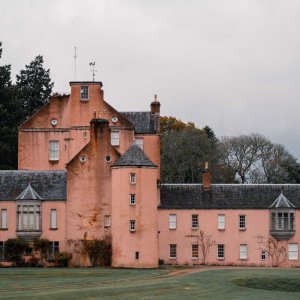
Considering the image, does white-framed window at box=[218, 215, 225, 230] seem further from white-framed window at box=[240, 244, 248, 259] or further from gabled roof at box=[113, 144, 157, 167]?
gabled roof at box=[113, 144, 157, 167]

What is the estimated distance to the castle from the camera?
70.0 m

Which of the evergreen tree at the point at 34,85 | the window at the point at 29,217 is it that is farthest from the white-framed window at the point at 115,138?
the evergreen tree at the point at 34,85

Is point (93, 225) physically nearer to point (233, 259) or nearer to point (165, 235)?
point (165, 235)

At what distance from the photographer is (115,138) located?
78.9 meters

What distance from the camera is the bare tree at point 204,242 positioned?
75.7 meters

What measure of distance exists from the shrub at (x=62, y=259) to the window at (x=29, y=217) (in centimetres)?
284

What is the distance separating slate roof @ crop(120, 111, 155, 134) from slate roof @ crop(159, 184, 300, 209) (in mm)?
6177

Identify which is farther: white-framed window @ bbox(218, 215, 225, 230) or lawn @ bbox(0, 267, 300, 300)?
white-framed window @ bbox(218, 215, 225, 230)

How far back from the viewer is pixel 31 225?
2813 inches

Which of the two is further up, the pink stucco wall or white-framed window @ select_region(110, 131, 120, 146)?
white-framed window @ select_region(110, 131, 120, 146)

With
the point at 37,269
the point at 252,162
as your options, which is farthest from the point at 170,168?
the point at 37,269

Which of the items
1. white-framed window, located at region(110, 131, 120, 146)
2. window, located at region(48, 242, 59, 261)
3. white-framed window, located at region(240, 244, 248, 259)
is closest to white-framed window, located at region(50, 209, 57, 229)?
window, located at region(48, 242, 59, 261)

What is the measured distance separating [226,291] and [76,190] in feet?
81.3

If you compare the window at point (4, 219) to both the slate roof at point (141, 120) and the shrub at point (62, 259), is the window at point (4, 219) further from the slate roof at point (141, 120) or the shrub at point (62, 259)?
the slate roof at point (141, 120)
